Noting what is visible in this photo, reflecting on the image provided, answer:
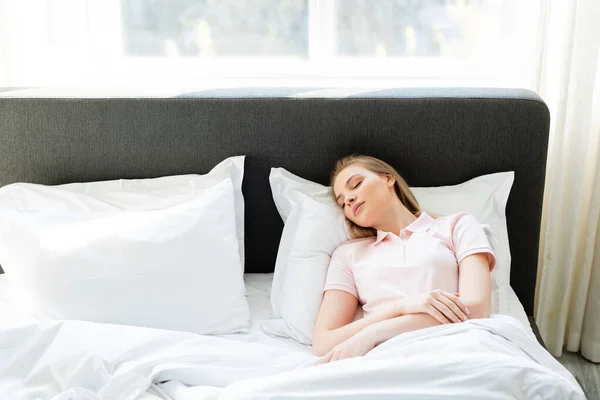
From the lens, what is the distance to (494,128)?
1979 mm

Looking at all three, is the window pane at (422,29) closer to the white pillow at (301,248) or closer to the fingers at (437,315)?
the white pillow at (301,248)

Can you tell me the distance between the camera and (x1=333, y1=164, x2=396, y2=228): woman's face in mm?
1814

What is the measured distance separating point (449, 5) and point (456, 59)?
0.66ft

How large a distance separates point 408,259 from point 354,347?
32cm

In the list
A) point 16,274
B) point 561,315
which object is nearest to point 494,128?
point 561,315

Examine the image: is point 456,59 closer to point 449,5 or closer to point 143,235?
point 449,5

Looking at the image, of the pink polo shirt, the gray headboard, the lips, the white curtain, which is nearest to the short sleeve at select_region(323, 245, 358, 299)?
the pink polo shirt

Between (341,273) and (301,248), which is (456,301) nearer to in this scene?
(341,273)

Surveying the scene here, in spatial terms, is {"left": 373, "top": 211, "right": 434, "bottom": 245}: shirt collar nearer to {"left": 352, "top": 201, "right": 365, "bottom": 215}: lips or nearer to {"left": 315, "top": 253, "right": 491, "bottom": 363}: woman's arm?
{"left": 352, "top": 201, "right": 365, "bottom": 215}: lips

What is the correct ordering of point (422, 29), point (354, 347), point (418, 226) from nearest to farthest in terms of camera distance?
point (354, 347) → point (418, 226) → point (422, 29)

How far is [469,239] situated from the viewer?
1.71m

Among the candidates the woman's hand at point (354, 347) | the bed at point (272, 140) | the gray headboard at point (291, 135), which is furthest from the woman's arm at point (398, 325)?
the gray headboard at point (291, 135)

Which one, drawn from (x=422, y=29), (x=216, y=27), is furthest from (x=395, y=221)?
(x=216, y=27)

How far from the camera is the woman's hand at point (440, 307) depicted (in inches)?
60.1
